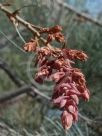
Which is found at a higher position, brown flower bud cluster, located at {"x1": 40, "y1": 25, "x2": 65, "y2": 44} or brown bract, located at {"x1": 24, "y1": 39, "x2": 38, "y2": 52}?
brown flower bud cluster, located at {"x1": 40, "y1": 25, "x2": 65, "y2": 44}

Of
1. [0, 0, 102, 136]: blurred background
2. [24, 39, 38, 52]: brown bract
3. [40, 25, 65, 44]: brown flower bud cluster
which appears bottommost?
[0, 0, 102, 136]: blurred background

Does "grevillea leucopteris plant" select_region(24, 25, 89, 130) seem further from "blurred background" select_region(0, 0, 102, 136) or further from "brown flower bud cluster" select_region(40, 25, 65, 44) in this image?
"blurred background" select_region(0, 0, 102, 136)

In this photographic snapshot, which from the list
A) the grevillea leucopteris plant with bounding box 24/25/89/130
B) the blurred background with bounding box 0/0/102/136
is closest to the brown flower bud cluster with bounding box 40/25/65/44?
the grevillea leucopteris plant with bounding box 24/25/89/130

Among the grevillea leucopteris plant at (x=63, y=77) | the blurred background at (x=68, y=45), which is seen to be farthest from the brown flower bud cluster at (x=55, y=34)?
the blurred background at (x=68, y=45)

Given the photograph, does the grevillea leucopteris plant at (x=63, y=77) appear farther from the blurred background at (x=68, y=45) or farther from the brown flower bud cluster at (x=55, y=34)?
the blurred background at (x=68, y=45)

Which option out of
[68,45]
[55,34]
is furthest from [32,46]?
[68,45]

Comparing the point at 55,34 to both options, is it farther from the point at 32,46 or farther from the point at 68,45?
the point at 68,45

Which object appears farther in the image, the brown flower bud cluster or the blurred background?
the blurred background

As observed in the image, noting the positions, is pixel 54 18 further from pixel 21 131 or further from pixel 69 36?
pixel 21 131
